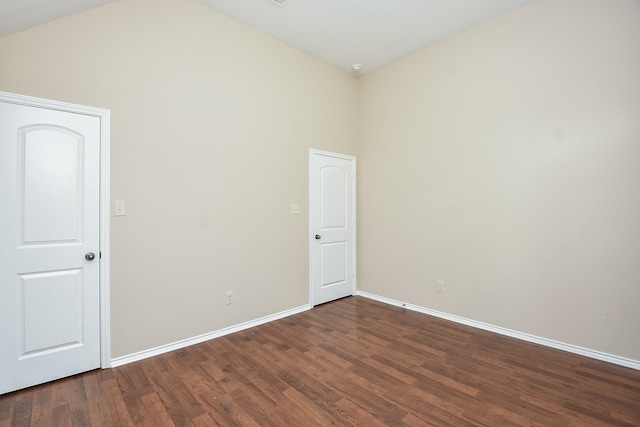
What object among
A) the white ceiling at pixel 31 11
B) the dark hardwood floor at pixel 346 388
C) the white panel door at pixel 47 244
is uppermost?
the white ceiling at pixel 31 11

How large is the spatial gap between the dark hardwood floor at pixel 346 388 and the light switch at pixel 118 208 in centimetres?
129

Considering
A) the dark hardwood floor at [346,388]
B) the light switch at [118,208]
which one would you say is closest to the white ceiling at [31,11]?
the light switch at [118,208]

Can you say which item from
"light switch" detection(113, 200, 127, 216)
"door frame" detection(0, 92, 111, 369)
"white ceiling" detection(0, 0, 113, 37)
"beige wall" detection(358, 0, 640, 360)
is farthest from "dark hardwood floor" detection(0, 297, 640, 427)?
"white ceiling" detection(0, 0, 113, 37)

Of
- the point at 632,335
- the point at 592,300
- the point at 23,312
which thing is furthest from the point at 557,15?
the point at 23,312

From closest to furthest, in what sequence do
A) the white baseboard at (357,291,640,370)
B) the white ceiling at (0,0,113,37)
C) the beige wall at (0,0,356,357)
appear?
1. the white ceiling at (0,0,113,37)
2. the beige wall at (0,0,356,357)
3. the white baseboard at (357,291,640,370)

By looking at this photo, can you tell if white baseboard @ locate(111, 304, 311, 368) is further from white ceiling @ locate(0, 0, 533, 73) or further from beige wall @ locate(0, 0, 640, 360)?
white ceiling @ locate(0, 0, 533, 73)

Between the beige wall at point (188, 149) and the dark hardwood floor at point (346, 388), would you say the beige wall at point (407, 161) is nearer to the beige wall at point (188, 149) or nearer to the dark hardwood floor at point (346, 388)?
the beige wall at point (188, 149)

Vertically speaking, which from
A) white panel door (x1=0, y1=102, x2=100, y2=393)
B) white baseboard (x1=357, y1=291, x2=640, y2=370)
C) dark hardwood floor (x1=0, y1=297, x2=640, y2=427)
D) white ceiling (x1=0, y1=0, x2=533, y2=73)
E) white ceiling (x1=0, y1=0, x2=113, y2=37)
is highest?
white ceiling (x1=0, y1=0, x2=533, y2=73)

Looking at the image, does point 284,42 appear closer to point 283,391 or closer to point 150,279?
point 150,279

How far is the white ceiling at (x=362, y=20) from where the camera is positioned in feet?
9.34

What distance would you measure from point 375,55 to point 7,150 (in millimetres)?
3839

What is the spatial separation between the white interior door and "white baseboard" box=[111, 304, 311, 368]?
1.63ft

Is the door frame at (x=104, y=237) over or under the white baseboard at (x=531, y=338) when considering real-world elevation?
over

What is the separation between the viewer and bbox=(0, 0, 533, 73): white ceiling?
9.34ft
